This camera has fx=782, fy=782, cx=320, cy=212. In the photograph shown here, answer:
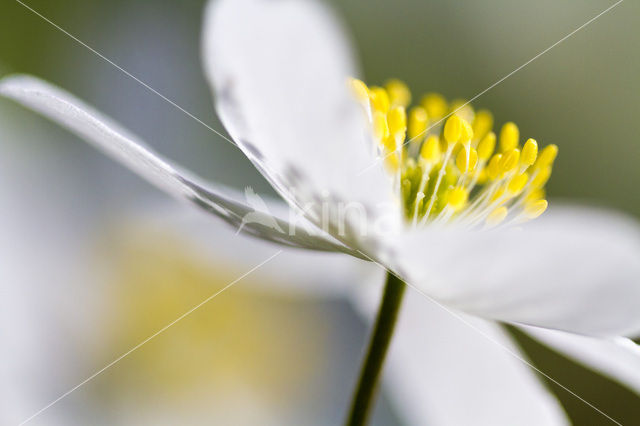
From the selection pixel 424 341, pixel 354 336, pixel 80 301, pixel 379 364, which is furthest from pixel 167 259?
pixel 379 364

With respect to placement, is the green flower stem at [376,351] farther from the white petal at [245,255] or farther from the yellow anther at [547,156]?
the white petal at [245,255]

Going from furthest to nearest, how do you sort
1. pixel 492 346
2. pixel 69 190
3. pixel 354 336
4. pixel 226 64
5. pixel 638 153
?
pixel 638 153 → pixel 69 190 → pixel 354 336 → pixel 492 346 → pixel 226 64

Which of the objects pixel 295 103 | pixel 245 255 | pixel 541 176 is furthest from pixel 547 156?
pixel 245 255

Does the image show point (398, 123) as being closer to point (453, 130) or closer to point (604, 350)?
point (453, 130)

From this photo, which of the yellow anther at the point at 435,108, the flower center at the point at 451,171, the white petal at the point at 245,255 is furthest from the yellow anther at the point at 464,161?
the white petal at the point at 245,255

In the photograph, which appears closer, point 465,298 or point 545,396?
point 465,298

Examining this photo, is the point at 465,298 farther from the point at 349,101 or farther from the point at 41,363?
the point at 41,363
